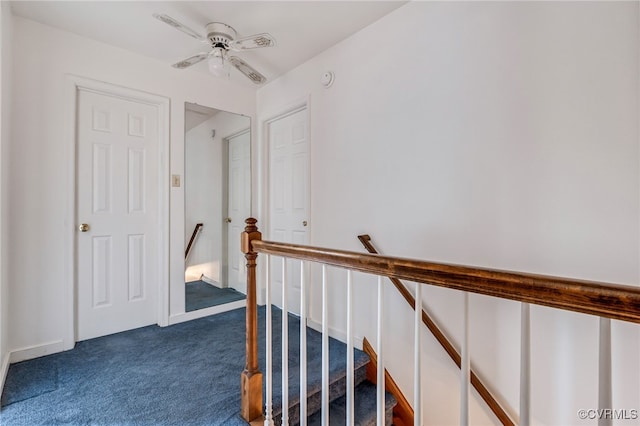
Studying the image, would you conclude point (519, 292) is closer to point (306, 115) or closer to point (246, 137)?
point (306, 115)

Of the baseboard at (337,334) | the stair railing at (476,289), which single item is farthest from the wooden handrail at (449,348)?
the stair railing at (476,289)

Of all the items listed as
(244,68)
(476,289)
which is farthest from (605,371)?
Result: (244,68)

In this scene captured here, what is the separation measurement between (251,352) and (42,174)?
204cm

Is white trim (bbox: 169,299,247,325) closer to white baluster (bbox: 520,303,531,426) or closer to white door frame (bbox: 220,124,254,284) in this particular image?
white door frame (bbox: 220,124,254,284)

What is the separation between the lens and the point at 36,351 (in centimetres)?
212

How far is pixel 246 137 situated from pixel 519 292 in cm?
304

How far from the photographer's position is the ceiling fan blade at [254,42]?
1845 mm

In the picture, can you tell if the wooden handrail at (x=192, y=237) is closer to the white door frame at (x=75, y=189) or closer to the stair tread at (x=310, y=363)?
the white door frame at (x=75, y=189)

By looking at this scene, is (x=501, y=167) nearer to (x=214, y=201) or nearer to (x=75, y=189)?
(x=214, y=201)

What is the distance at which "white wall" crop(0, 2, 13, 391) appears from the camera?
1785 mm

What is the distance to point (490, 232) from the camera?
161cm

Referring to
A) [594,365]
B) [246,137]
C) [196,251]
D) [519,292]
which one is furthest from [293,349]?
[246,137]

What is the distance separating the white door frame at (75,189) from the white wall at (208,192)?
0.20 meters

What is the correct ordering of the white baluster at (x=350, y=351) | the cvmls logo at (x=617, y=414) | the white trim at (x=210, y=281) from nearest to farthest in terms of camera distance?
1. the white baluster at (x=350, y=351)
2. the cvmls logo at (x=617, y=414)
3. the white trim at (x=210, y=281)
